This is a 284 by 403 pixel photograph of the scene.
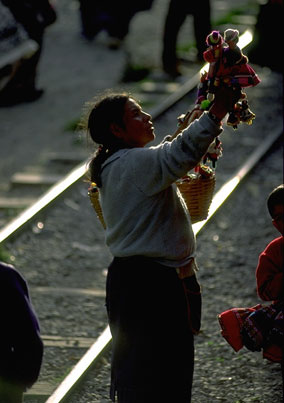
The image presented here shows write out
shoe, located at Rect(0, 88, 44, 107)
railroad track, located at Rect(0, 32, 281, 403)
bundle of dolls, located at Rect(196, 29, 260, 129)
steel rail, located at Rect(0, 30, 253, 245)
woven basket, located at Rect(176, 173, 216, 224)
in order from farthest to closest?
shoe, located at Rect(0, 88, 44, 107) < steel rail, located at Rect(0, 30, 253, 245) < railroad track, located at Rect(0, 32, 281, 403) < woven basket, located at Rect(176, 173, 216, 224) < bundle of dolls, located at Rect(196, 29, 260, 129)

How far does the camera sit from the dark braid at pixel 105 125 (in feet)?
14.1

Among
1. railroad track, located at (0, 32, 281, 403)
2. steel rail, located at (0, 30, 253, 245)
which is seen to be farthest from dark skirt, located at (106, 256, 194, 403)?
steel rail, located at (0, 30, 253, 245)

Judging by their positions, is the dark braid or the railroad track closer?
the dark braid

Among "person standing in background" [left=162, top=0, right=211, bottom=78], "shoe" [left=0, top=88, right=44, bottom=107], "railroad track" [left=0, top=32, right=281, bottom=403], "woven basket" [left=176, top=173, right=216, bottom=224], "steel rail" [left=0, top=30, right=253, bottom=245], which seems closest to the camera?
"woven basket" [left=176, top=173, right=216, bottom=224]

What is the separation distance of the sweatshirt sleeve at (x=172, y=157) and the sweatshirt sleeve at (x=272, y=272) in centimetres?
52

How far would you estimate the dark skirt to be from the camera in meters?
4.32

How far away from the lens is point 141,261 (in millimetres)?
4309

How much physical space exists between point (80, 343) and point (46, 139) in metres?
5.70

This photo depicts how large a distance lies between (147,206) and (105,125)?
0.38 metres

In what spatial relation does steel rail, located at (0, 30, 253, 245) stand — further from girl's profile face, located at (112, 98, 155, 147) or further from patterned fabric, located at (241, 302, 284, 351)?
patterned fabric, located at (241, 302, 284, 351)

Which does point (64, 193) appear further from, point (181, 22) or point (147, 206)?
point (181, 22)

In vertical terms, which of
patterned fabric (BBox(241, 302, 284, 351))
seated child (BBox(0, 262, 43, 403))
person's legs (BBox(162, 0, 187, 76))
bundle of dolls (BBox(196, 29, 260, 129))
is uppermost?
bundle of dolls (BBox(196, 29, 260, 129))

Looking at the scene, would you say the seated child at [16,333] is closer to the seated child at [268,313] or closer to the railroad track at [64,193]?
the seated child at [268,313]

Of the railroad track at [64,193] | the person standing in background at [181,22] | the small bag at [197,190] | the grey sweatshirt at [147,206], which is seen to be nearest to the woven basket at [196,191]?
the small bag at [197,190]
